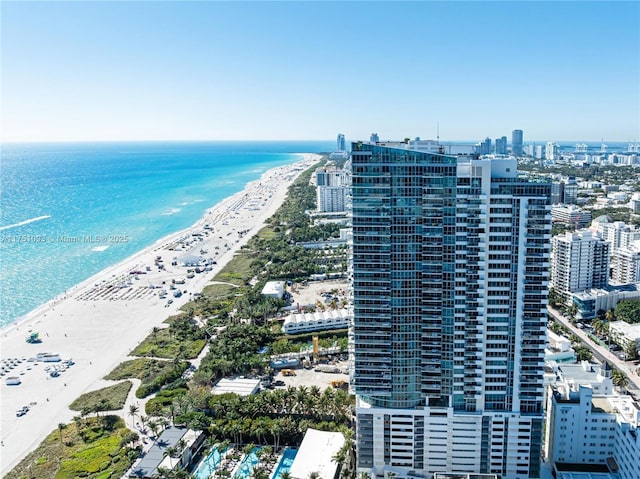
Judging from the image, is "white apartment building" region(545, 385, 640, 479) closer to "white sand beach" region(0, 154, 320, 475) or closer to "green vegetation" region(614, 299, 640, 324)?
"green vegetation" region(614, 299, 640, 324)

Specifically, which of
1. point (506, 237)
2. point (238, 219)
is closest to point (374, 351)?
point (506, 237)

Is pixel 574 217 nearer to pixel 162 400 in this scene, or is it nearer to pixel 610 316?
pixel 610 316

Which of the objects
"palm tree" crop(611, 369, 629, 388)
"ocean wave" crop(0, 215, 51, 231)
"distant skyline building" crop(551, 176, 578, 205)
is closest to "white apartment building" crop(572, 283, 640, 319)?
"palm tree" crop(611, 369, 629, 388)

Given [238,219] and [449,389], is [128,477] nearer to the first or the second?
[449,389]

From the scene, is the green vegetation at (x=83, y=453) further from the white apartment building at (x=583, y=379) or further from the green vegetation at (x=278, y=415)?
the white apartment building at (x=583, y=379)

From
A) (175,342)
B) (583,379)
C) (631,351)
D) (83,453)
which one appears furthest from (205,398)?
(631,351)
